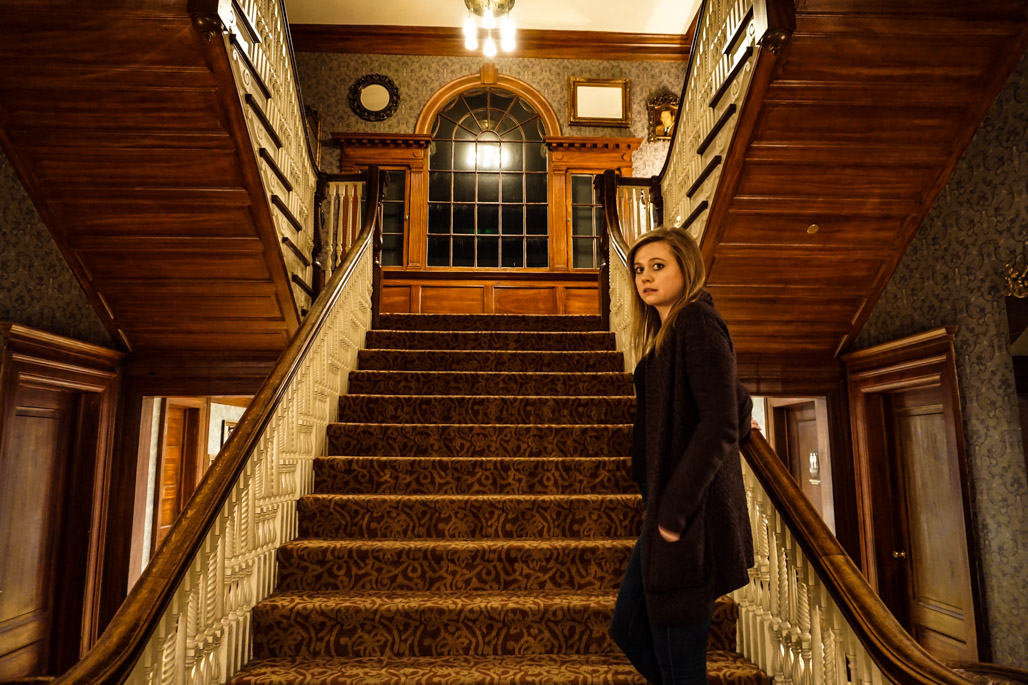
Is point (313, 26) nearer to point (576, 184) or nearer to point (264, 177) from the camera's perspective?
point (576, 184)

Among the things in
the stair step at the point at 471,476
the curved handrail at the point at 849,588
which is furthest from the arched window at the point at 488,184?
the curved handrail at the point at 849,588

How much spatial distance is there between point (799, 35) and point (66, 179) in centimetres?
340

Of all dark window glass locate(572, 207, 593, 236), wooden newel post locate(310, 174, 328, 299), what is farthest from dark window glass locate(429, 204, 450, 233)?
wooden newel post locate(310, 174, 328, 299)

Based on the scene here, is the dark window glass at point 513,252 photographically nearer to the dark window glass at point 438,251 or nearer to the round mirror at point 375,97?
the dark window glass at point 438,251

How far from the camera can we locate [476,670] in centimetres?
192

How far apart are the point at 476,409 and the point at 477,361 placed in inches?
22.8

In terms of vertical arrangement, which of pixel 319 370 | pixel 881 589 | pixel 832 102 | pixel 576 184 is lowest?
pixel 881 589

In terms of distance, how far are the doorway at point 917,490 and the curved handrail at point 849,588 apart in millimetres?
2320

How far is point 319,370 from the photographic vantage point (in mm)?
2947

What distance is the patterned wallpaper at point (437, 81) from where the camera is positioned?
6.94 m

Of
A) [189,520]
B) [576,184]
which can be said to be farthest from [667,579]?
[576,184]

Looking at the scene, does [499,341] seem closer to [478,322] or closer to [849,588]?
[478,322]

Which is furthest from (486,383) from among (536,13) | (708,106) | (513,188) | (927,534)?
(536,13)

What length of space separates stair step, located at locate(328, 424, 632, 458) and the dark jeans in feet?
5.07
